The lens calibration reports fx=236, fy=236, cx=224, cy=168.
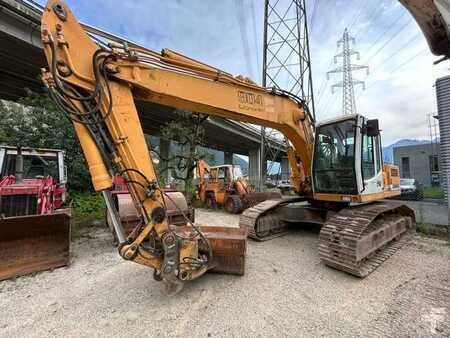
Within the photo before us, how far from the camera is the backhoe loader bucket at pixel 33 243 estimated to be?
3494mm

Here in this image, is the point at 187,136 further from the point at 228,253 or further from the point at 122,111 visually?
the point at 122,111

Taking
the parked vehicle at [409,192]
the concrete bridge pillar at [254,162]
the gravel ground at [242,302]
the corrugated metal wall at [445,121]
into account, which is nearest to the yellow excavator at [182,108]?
the gravel ground at [242,302]

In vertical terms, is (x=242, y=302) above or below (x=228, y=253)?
below

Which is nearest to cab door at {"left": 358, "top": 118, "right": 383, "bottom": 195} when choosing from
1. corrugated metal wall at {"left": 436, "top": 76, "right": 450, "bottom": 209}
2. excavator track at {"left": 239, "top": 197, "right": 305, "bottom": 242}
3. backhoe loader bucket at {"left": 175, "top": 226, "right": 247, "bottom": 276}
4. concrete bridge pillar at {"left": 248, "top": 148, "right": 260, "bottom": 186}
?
excavator track at {"left": 239, "top": 197, "right": 305, "bottom": 242}

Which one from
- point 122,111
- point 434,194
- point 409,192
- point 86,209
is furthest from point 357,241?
point 434,194

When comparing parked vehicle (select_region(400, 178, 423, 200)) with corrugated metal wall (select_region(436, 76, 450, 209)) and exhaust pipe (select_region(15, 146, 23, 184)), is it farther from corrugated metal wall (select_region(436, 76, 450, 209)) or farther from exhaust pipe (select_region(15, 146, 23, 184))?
exhaust pipe (select_region(15, 146, 23, 184))

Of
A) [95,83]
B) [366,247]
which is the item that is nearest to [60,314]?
[95,83]

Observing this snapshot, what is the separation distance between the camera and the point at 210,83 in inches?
133

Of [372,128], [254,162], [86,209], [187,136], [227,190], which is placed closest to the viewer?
[372,128]

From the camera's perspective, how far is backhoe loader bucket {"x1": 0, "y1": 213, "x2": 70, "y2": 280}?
138 inches

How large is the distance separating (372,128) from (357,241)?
2216 millimetres

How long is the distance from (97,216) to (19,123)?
16.9ft

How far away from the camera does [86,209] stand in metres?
8.36

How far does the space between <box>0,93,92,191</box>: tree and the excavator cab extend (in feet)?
28.2
